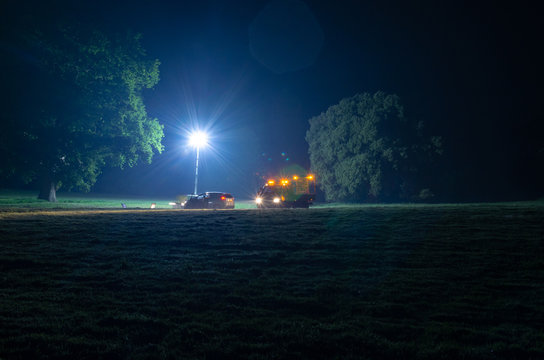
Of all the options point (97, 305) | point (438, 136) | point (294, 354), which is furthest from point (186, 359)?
point (438, 136)

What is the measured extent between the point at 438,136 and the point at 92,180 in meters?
35.4

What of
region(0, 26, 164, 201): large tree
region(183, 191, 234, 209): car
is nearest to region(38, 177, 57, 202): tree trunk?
region(0, 26, 164, 201): large tree

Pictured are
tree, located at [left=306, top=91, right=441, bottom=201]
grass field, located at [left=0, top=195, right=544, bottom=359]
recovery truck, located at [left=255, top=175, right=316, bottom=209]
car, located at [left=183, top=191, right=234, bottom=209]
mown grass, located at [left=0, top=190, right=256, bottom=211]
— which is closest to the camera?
grass field, located at [left=0, top=195, right=544, bottom=359]

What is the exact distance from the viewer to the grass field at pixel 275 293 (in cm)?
553

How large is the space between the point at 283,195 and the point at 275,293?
24.4m

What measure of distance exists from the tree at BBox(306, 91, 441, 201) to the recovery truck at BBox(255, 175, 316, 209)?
14.9 metres

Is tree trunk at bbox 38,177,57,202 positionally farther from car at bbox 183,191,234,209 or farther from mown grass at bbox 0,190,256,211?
car at bbox 183,191,234,209

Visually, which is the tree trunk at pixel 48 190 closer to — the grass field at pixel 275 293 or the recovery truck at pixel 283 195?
the recovery truck at pixel 283 195

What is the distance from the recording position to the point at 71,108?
105ft

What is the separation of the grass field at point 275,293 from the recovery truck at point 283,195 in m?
17.7

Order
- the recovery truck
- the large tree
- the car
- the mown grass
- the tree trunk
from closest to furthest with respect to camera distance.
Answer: the mown grass, the large tree, the recovery truck, the car, the tree trunk

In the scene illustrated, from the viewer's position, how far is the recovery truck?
104ft

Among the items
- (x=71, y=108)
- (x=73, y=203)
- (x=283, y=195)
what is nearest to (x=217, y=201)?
(x=283, y=195)

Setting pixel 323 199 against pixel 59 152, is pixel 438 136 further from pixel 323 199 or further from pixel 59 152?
pixel 59 152
